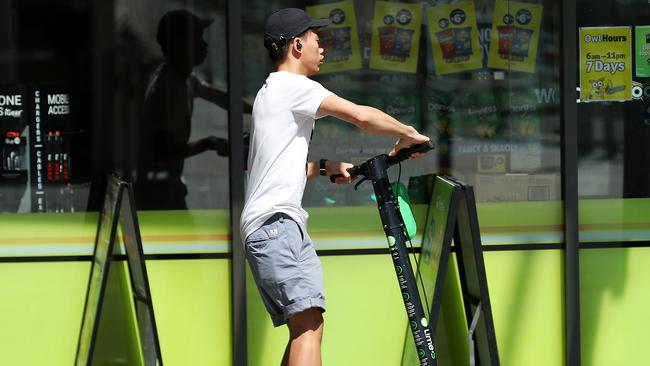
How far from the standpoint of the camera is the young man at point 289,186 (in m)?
4.01

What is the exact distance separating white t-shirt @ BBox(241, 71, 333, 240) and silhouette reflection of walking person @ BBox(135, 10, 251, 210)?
Answer: 1.36m

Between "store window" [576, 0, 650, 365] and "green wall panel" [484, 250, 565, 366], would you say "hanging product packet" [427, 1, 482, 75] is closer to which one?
"store window" [576, 0, 650, 365]

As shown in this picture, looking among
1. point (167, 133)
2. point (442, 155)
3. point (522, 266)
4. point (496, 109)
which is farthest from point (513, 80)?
point (167, 133)

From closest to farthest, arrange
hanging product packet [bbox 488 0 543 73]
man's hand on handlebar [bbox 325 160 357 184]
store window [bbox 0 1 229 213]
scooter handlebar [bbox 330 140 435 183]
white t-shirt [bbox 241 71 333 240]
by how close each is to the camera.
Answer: scooter handlebar [bbox 330 140 435 183], white t-shirt [bbox 241 71 333 240], man's hand on handlebar [bbox 325 160 357 184], store window [bbox 0 1 229 213], hanging product packet [bbox 488 0 543 73]

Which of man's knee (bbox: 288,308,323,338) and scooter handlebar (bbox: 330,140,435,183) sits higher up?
scooter handlebar (bbox: 330,140,435,183)

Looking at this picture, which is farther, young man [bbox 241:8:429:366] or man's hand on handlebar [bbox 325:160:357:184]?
man's hand on handlebar [bbox 325:160:357:184]

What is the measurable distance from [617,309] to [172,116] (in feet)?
7.99

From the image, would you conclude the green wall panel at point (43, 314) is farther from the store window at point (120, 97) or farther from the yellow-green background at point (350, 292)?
the store window at point (120, 97)

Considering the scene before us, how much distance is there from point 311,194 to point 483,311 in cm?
116

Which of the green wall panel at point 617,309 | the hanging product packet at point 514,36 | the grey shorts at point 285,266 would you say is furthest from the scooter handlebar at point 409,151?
the green wall panel at point 617,309

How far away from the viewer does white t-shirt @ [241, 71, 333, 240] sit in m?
4.08

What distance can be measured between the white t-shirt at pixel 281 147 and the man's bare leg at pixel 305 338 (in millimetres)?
358

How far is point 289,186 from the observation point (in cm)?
410

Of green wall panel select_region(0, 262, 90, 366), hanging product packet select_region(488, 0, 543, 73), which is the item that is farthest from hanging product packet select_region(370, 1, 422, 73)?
green wall panel select_region(0, 262, 90, 366)
